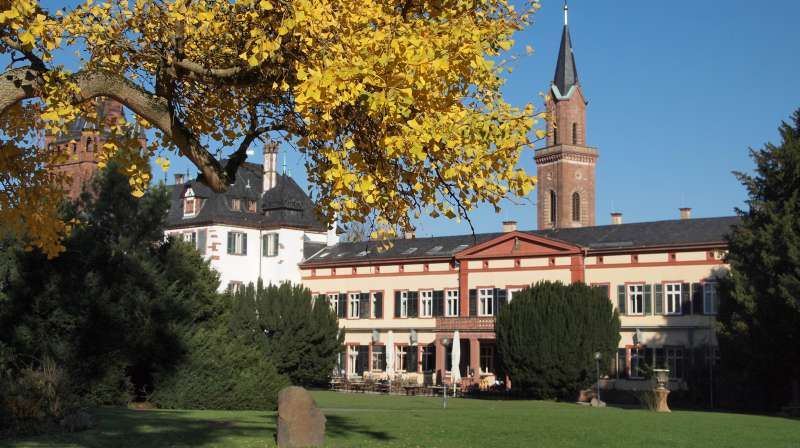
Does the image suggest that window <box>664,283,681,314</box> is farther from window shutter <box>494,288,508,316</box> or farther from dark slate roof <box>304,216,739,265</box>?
window shutter <box>494,288,508,316</box>

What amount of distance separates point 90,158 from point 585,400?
45644mm

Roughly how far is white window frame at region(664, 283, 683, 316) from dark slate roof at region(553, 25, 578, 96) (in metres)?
47.9

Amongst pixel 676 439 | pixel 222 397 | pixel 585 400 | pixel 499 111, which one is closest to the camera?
pixel 499 111

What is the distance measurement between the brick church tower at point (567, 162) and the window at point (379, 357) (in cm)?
3608

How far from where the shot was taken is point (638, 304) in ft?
183

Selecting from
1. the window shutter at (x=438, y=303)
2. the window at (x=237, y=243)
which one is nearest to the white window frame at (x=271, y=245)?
the window at (x=237, y=243)

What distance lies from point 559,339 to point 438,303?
1527 cm

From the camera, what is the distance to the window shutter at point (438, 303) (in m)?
63.6

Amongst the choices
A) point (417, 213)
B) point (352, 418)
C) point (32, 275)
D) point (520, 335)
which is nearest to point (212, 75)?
point (417, 213)

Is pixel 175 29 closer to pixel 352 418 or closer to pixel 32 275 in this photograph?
pixel 352 418

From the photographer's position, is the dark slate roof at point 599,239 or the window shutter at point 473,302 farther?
the window shutter at point 473,302

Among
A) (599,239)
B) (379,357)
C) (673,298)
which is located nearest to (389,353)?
(379,357)

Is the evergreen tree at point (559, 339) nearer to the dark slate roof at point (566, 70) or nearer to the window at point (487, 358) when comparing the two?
the window at point (487, 358)

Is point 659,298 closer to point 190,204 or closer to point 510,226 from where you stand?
point 510,226
